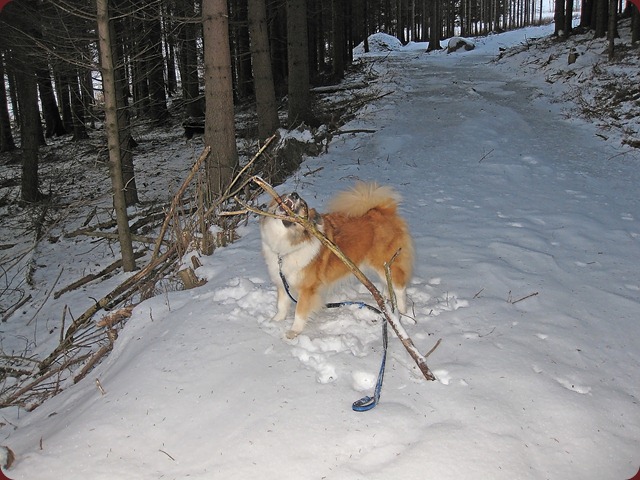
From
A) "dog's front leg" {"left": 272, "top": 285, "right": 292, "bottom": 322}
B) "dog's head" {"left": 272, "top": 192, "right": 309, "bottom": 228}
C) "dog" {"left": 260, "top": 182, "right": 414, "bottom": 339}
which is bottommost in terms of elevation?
"dog's front leg" {"left": 272, "top": 285, "right": 292, "bottom": 322}

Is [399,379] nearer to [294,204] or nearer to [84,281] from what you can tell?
[294,204]

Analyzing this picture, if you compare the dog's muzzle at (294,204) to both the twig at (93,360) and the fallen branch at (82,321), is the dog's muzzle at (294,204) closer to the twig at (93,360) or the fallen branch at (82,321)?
the twig at (93,360)

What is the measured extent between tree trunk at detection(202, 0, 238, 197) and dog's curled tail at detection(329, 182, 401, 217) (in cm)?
303

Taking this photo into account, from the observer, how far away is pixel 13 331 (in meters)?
6.55

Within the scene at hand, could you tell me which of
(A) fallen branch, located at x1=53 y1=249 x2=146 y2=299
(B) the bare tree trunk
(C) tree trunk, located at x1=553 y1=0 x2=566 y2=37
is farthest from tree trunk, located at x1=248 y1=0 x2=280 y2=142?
(C) tree trunk, located at x1=553 y1=0 x2=566 y2=37

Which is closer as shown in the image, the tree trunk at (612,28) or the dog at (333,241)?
the dog at (333,241)

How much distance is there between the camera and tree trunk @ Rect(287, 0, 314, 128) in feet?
39.2

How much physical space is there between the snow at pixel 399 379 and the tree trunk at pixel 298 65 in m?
6.45

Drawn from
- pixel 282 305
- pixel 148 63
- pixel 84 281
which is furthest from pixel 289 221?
pixel 148 63

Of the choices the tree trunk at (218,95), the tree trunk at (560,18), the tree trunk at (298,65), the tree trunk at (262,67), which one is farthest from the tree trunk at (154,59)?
the tree trunk at (560,18)

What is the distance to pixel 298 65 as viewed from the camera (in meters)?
12.0

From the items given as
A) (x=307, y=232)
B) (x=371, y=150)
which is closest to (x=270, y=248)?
(x=307, y=232)

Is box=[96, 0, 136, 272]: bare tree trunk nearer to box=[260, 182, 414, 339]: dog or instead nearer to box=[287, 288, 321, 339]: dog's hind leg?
box=[260, 182, 414, 339]: dog

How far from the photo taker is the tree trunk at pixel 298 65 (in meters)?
11.9
